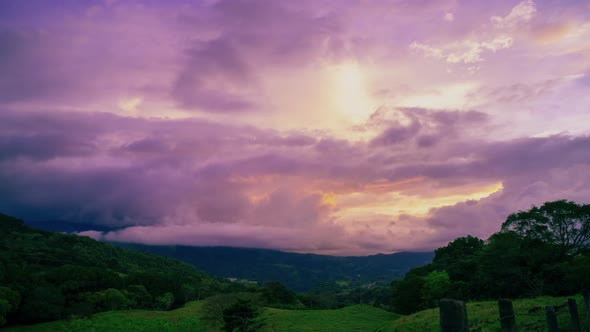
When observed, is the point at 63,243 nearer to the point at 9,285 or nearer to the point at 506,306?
the point at 9,285

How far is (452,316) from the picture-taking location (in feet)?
18.7

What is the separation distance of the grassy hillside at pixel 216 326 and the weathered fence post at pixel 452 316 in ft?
172

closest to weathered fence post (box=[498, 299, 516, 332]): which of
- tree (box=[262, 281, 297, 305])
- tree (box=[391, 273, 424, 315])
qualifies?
tree (box=[391, 273, 424, 315])

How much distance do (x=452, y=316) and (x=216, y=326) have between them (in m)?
70.8

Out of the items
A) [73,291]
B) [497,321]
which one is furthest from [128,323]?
[497,321]

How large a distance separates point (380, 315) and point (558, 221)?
3153 cm

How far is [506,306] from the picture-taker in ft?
29.3

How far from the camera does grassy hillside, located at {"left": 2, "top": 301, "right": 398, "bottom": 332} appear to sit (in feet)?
191

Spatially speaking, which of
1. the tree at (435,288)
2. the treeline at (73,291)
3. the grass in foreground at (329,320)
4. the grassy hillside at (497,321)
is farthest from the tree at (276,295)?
the grassy hillside at (497,321)

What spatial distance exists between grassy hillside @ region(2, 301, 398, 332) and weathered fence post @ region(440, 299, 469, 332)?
5248cm

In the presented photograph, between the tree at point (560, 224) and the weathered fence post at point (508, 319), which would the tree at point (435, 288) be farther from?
the weathered fence post at point (508, 319)

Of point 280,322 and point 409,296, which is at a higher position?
point 409,296

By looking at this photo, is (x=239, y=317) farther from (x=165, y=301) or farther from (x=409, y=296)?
(x=165, y=301)

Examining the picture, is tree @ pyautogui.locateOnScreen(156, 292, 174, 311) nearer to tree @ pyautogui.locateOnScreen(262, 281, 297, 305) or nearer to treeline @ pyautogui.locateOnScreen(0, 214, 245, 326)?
treeline @ pyautogui.locateOnScreen(0, 214, 245, 326)
